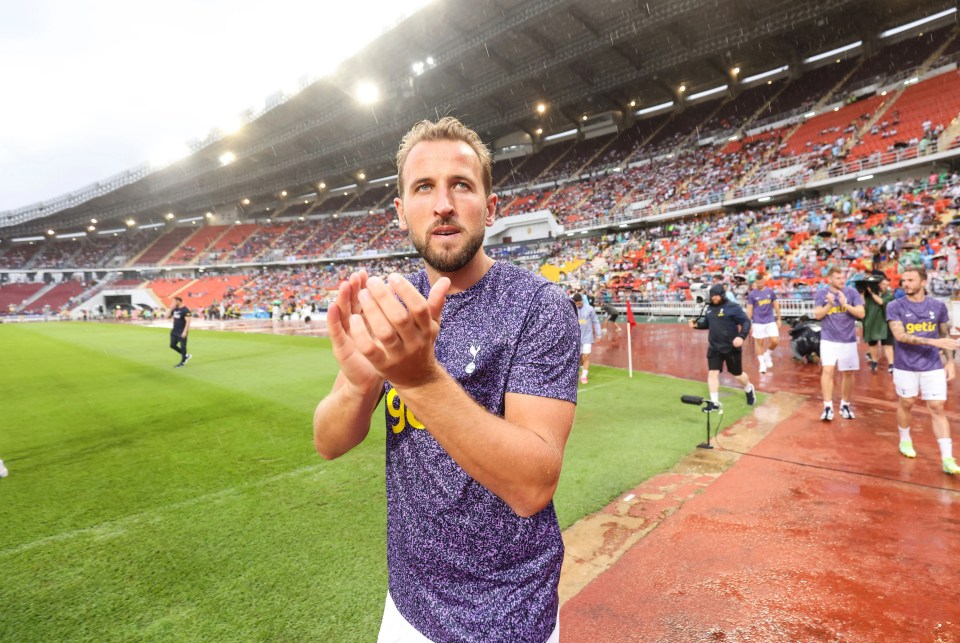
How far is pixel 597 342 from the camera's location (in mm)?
16766

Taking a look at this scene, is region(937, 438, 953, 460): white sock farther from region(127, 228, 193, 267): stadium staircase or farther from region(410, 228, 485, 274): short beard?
region(127, 228, 193, 267): stadium staircase

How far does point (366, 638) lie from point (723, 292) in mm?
7208

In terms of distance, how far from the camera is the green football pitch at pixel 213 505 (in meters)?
2.97

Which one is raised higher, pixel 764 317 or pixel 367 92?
pixel 367 92

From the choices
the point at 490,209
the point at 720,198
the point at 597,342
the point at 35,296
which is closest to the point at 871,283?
the point at 597,342

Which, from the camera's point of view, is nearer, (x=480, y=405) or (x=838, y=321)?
(x=480, y=405)

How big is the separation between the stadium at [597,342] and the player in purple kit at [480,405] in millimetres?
1814

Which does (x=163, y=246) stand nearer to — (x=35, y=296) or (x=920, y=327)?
(x=35, y=296)

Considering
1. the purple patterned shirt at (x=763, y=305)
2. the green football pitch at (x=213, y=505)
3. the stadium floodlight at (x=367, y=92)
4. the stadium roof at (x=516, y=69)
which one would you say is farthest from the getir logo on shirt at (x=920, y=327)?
the stadium floodlight at (x=367, y=92)

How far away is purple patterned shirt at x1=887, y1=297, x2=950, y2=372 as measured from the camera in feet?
16.6

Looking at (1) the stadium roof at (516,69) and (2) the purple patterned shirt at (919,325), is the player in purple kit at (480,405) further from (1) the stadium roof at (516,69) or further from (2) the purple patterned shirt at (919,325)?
(1) the stadium roof at (516,69)

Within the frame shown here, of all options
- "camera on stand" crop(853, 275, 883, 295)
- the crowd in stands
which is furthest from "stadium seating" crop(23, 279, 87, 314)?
"camera on stand" crop(853, 275, 883, 295)

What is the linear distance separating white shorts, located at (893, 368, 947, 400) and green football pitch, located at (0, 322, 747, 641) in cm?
224

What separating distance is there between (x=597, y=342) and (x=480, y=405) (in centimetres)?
1618
